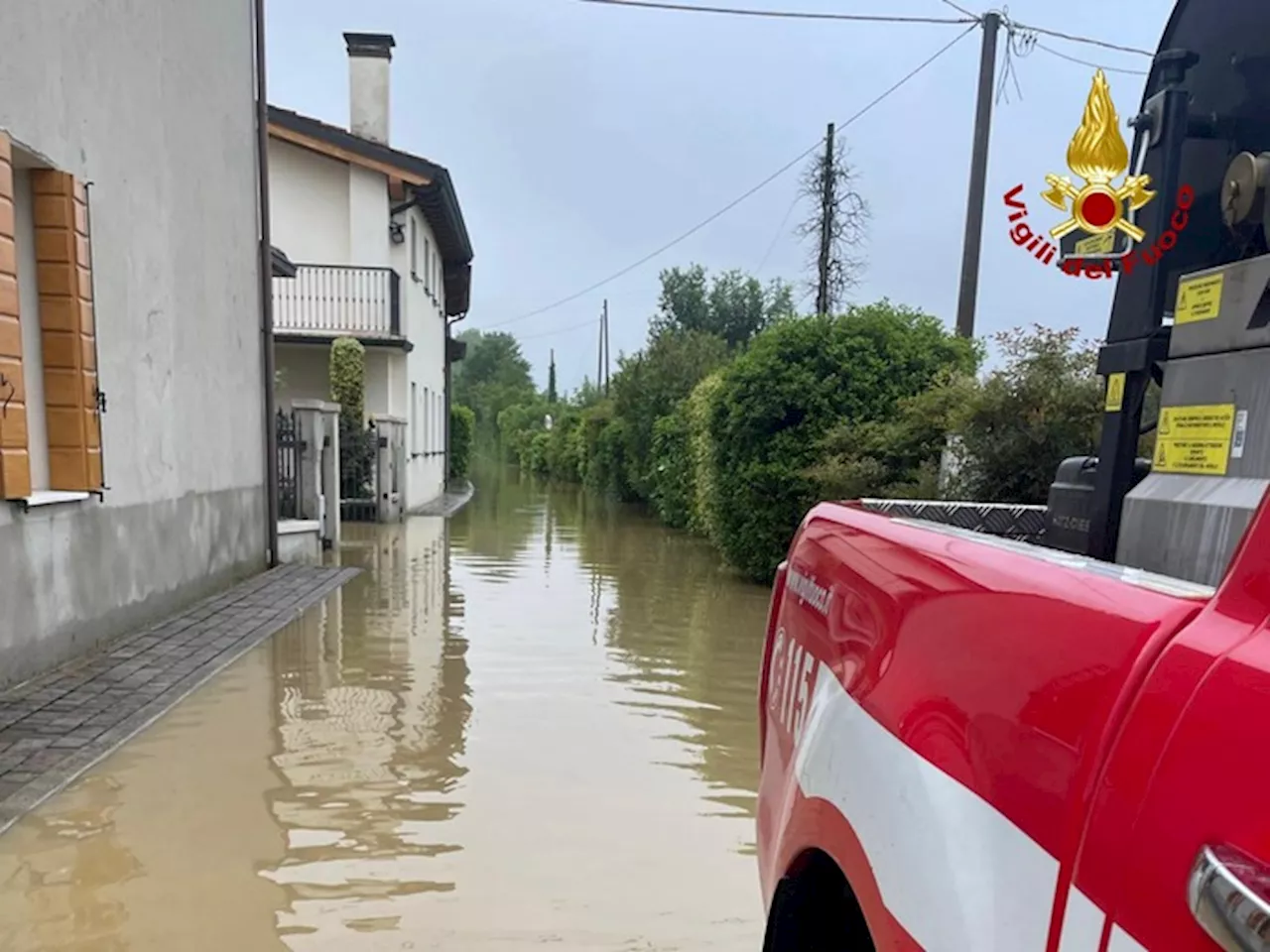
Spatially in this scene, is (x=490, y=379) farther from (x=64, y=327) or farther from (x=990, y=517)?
(x=990, y=517)

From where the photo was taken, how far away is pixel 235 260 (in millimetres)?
8633

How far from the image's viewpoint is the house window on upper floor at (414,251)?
17.1 m

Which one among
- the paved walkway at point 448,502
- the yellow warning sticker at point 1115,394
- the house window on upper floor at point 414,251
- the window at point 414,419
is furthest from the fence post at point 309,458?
the yellow warning sticker at point 1115,394

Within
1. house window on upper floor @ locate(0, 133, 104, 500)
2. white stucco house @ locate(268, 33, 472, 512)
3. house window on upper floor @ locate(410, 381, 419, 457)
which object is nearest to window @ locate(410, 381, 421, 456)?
house window on upper floor @ locate(410, 381, 419, 457)

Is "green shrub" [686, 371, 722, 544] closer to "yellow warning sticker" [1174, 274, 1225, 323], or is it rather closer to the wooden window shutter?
the wooden window shutter

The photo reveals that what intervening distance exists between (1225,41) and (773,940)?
2269 millimetres

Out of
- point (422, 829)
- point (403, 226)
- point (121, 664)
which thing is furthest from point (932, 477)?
point (403, 226)

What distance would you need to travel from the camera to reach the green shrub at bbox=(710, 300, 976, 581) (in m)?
Answer: 9.34

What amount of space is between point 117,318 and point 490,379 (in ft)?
245

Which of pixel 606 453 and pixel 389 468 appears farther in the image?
pixel 606 453

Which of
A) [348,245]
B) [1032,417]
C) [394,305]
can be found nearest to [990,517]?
[1032,417]

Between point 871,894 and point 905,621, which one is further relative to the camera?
point 905,621

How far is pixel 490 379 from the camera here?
79.9 metres

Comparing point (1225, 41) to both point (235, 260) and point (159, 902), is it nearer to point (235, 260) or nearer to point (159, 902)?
point (159, 902)
